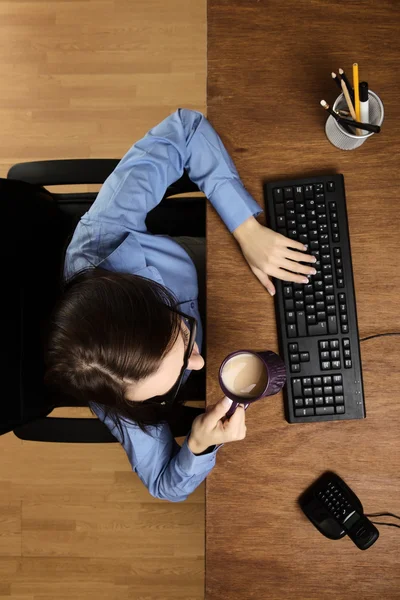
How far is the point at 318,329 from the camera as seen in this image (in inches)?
36.6

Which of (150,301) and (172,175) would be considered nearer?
(150,301)

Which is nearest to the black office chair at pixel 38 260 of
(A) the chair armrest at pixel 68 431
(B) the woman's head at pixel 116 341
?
(A) the chair armrest at pixel 68 431

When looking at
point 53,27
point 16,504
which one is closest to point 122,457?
point 16,504

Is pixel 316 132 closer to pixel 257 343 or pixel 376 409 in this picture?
pixel 257 343

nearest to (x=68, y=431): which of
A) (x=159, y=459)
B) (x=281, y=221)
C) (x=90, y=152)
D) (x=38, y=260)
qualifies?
(x=159, y=459)

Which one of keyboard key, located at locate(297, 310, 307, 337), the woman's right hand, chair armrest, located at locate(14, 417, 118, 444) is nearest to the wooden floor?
chair armrest, located at locate(14, 417, 118, 444)

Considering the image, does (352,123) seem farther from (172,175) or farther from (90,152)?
(90,152)

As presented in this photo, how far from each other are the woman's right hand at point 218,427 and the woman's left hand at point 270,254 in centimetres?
23

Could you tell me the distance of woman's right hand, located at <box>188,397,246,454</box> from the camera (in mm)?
858

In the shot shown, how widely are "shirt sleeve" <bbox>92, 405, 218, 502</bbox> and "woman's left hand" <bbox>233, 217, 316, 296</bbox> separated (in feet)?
1.15

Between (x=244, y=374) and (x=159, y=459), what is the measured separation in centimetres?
30

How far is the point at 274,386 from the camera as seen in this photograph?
83cm

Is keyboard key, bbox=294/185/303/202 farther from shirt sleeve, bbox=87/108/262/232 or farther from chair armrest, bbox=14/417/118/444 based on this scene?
chair armrest, bbox=14/417/118/444

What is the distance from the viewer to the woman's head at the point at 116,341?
2.59 ft
